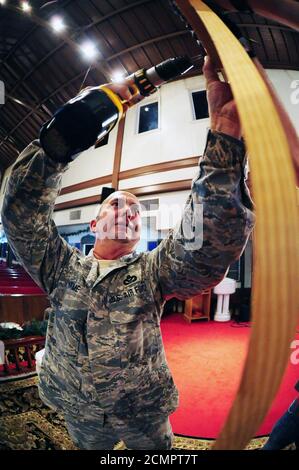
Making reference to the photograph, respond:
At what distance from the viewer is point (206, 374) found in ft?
4.58

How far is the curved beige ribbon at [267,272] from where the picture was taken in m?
0.12

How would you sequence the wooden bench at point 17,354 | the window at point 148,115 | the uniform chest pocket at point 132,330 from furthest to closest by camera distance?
the window at point 148,115 < the wooden bench at point 17,354 < the uniform chest pocket at point 132,330

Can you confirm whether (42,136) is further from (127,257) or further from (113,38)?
(113,38)

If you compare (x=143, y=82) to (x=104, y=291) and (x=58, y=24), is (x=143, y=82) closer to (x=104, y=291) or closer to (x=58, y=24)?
(x=104, y=291)

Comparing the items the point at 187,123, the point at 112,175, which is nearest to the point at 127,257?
the point at 187,123

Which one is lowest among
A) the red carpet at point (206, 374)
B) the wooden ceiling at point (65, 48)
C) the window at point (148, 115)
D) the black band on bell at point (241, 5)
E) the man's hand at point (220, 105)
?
the red carpet at point (206, 374)

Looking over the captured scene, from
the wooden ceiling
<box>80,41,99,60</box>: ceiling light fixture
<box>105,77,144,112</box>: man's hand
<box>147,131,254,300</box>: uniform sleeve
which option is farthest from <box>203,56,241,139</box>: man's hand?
<box>80,41,99,60</box>: ceiling light fixture

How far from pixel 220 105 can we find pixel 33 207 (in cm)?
28

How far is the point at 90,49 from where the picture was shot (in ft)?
3.05

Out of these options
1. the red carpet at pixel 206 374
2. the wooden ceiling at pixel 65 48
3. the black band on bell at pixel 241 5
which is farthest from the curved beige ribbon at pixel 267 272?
the wooden ceiling at pixel 65 48

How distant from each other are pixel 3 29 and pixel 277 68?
1.00m

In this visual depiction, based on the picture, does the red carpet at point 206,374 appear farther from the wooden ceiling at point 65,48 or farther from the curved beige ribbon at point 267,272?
the wooden ceiling at point 65,48

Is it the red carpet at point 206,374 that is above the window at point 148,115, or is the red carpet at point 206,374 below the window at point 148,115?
below

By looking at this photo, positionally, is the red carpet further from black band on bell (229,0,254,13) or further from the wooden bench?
the wooden bench
